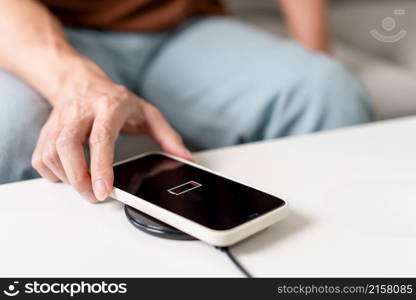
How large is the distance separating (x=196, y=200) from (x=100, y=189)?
9 centimetres

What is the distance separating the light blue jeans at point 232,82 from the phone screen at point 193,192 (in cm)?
27

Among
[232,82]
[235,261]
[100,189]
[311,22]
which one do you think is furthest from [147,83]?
[235,261]

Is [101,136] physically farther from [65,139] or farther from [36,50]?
[36,50]

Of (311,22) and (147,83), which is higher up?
(311,22)

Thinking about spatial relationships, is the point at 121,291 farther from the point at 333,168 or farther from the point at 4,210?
the point at 333,168

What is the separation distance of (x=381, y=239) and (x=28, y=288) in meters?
0.30

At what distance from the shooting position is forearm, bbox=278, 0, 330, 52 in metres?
1.08

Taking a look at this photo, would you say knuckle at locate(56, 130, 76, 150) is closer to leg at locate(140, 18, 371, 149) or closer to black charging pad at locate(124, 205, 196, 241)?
black charging pad at locate(124, 205, 196, 241)

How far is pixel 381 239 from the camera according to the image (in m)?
0.46

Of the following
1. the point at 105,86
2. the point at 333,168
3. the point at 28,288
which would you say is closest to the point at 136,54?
the point at 105,86

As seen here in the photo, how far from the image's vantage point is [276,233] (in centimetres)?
Result: 47

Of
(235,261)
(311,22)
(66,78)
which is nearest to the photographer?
(235,261)

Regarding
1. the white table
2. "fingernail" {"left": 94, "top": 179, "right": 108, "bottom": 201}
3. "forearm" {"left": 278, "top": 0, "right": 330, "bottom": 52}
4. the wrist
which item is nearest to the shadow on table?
the white table

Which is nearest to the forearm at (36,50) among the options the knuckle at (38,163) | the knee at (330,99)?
the knuckle at (38,163)
